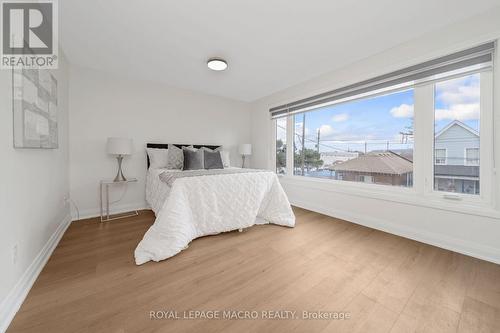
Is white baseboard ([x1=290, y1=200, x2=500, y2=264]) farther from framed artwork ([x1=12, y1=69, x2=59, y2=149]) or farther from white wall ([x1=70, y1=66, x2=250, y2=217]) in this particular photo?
framed artwork ([x1=12, y1=69, x2=59, y2=149])

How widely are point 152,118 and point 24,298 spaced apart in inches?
109

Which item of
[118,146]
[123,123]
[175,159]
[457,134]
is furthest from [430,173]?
[123,123]

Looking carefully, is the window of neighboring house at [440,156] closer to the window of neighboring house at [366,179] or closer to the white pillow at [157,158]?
the window of neighboring house at [366,179]

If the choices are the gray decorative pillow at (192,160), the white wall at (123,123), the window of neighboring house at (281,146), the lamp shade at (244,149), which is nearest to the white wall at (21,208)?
the white wall at (123,123)

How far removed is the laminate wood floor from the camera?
1.08 metres

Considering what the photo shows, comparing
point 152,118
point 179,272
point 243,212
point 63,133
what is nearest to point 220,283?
point 179,272

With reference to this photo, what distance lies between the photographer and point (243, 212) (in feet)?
7.74

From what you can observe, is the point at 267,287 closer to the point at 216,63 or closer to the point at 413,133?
the point at 413,133

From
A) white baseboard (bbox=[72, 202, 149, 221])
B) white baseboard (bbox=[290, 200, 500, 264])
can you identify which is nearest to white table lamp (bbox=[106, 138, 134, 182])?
white baseboard (bbox=[72, 202, 149, 221])

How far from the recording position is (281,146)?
4098mm

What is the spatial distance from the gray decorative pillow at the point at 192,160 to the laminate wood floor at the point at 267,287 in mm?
1272

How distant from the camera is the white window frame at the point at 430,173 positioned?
1.78 m

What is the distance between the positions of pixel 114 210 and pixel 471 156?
4.67 m

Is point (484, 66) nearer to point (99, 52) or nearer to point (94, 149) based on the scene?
point (99, 52)
